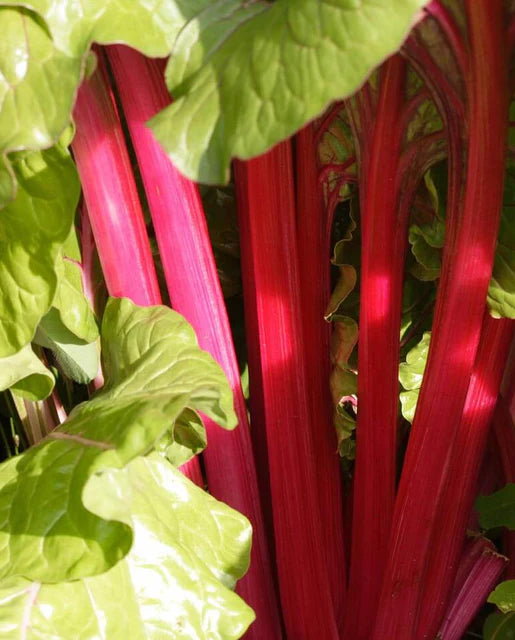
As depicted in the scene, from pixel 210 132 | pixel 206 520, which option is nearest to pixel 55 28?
pixel 210 132

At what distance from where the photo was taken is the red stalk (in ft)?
2.54

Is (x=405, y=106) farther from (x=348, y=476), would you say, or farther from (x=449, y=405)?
(x=348, y=476)

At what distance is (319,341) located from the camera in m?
0.94

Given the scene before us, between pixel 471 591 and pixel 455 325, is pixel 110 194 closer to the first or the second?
pixel 455 325

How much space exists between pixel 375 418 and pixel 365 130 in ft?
0.98

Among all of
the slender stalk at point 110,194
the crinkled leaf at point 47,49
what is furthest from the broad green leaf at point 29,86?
the slender stalk at point 110,194

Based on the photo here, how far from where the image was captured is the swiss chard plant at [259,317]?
1.89 ft

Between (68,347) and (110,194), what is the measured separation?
0.16 m

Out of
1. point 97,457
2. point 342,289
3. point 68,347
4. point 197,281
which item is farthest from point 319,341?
point 97,457

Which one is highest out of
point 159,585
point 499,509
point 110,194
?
point 110,194

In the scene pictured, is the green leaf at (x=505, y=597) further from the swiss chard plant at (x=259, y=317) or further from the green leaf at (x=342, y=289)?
the green leaf at (x=342, y=289)

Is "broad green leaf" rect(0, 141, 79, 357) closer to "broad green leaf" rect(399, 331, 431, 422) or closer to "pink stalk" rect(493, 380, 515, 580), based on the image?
"broad green leaf" rect(399, 331, 431, 422)

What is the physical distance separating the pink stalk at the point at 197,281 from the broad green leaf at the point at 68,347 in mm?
107

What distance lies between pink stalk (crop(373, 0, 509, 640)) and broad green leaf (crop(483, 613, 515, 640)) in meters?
0.08
